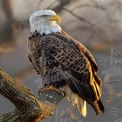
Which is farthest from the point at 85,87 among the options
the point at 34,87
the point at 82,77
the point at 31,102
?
the point at 34,87

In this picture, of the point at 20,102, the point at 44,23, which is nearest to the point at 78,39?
the point at 44,23

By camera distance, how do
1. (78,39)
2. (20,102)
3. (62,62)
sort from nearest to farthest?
(20,102) < (62,62) < (78,39)

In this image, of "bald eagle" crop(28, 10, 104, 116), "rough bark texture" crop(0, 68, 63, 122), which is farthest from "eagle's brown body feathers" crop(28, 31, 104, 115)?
"rough bark texture" crop(0, 68, 63, 122)

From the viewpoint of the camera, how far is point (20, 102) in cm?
155

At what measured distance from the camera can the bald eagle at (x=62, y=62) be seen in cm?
216

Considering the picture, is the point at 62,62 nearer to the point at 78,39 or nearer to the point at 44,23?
the point at 44,23

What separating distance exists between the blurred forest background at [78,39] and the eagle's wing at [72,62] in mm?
1076

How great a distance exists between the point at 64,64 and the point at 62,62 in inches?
0.5

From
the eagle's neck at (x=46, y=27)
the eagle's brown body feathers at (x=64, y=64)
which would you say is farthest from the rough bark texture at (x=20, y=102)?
the eagle's neck at (x=46, y=27)

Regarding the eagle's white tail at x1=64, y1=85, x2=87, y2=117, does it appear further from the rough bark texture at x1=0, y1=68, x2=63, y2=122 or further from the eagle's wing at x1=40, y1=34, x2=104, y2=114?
the rough bark texture at x1=0, y1=68, x2=63, y2=122

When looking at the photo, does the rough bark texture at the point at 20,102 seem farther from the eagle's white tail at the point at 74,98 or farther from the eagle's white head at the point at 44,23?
the eagle's white head at the point at 44,23

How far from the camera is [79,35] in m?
3.35

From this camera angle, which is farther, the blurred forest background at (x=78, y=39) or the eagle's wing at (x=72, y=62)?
the blurred forest background at (x=78, y=39)

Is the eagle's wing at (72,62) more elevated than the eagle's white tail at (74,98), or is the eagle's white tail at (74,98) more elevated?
the eagle's wing at (72,62)
